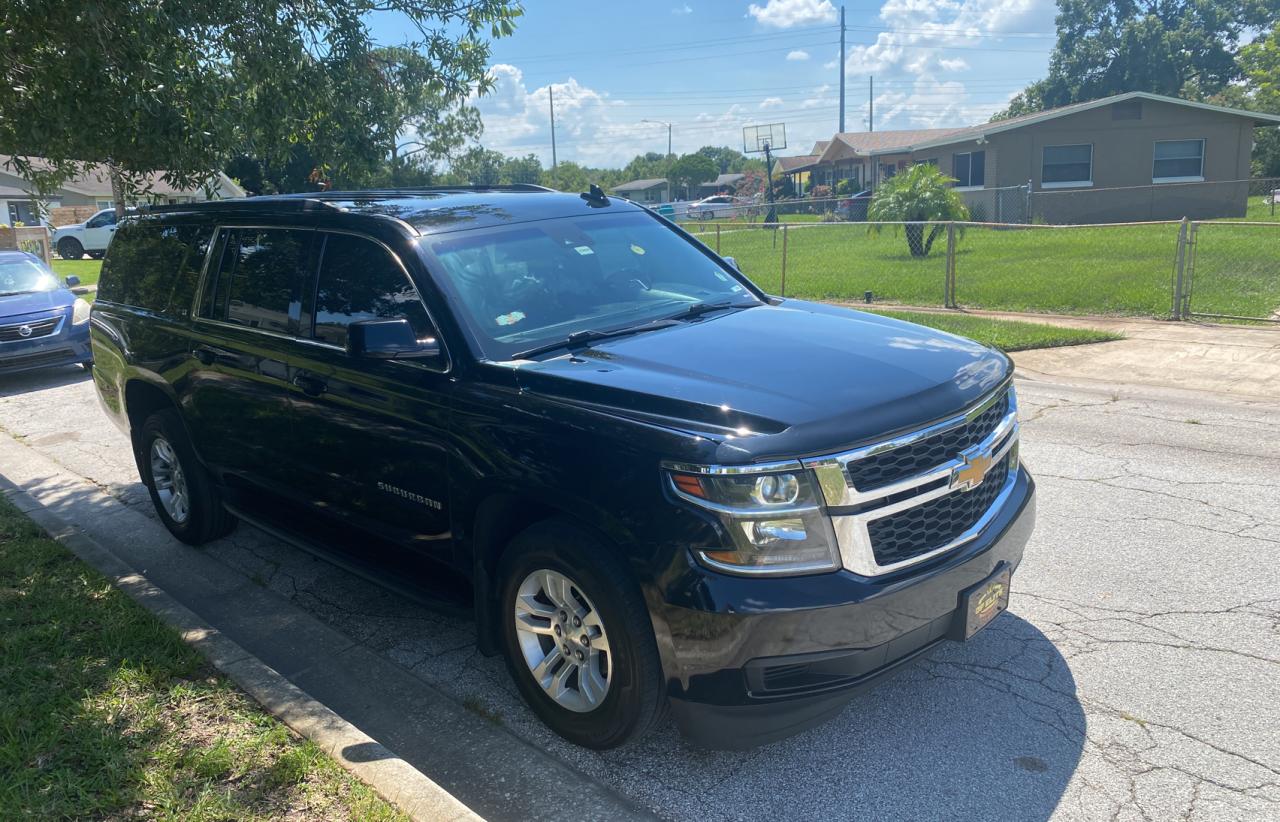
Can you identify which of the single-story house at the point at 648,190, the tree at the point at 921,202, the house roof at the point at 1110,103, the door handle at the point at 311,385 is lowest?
the door handle at the point at 311,385

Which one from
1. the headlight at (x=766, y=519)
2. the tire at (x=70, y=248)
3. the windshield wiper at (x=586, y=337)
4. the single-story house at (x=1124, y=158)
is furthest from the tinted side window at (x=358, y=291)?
the tire at (x=70, y=248)

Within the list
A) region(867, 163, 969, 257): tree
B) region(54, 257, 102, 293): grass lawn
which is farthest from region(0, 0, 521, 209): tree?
region(54, 257, 102, 293): grass lawn

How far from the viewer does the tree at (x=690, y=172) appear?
354 ft

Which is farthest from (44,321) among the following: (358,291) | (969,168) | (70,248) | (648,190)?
(648,190)

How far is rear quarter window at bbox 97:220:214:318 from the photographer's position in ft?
18.0

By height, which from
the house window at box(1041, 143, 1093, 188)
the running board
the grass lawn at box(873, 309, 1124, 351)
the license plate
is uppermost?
the house window at box(1041, 143, 1093, 188)

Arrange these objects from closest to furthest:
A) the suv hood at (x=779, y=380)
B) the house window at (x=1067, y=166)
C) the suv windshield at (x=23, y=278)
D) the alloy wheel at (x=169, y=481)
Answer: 1. the suv hood at (x=779, y=380)
2. the alloy wheel at (x=169, y=481)
3. the suv windshield at (x=23, y=278)
4. the house window at (x=1067, y=166)

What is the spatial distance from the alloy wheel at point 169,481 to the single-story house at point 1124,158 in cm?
2737

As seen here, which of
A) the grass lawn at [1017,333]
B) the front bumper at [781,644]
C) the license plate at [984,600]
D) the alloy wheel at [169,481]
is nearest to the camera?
the front bumper at [781,644]

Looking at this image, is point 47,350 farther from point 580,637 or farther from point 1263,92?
point 1263,92

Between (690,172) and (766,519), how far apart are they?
355ft

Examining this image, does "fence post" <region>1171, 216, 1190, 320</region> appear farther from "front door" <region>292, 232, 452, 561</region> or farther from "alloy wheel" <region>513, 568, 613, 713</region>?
"alloy wheel" <region>513, 568, 613, 713</region>

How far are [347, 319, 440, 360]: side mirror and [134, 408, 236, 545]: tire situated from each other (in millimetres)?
2328

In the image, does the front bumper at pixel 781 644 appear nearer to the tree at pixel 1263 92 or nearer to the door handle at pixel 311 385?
the door handle at pixel 311 385
